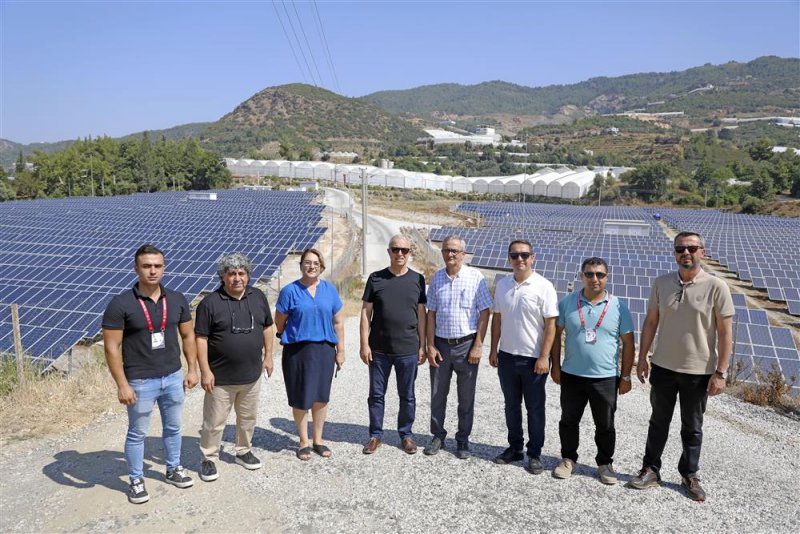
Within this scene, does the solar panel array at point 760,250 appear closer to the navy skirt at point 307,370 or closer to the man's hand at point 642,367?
the man's hand at point 642,367

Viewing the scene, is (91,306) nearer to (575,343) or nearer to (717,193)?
(575,343)

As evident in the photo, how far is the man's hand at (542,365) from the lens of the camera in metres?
4.67

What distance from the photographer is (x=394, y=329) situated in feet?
16.4

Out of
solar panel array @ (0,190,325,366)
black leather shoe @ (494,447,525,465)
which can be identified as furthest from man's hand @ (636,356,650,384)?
solar panel array @ (0,190,325,366)

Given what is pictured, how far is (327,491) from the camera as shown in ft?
14.7

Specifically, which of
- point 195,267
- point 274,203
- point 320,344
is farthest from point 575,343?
point 274,203

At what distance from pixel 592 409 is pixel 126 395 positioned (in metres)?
3.43

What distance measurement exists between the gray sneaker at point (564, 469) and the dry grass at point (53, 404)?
4361mm

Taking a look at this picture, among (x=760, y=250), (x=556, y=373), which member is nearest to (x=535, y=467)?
(x=556, y=373)

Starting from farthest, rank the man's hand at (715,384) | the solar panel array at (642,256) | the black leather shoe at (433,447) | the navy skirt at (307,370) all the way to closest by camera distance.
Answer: the solar panel array at (642,256) < the black leather shoe at (433,447) < the navy skirt at (307,370) < the man's hand at (715,384)

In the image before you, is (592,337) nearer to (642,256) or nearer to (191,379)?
(191,379)

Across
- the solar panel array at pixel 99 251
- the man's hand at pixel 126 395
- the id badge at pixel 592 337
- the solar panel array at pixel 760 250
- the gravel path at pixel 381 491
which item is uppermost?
the id badge at pixel 592 337

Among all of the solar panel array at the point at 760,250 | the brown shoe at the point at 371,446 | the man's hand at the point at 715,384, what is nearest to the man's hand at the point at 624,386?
the man's hand at the point at 715,384

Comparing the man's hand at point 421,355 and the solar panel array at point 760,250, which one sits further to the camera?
the solar panel array at point 760,250
